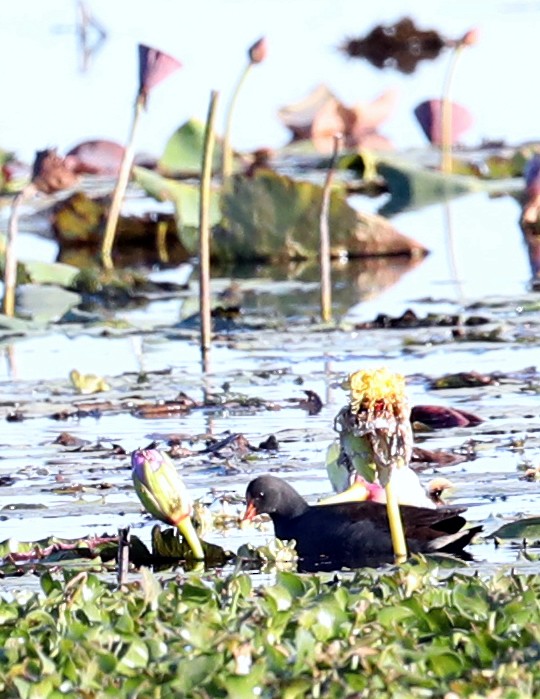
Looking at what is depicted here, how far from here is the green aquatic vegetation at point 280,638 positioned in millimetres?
3422

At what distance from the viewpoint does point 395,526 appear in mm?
4527

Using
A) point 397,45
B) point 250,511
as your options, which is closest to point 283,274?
point 250,511

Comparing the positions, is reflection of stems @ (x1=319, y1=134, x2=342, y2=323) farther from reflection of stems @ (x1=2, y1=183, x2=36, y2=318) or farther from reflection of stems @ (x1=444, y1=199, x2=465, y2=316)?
reflection of stems @ (x1=2, y1=183, x2=36, y2=318)

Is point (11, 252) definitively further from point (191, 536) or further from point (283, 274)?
point (191, 536)

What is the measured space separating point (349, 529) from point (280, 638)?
1143 millimetres

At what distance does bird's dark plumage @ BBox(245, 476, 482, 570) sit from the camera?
4770 mm

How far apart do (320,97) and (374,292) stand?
6.82m

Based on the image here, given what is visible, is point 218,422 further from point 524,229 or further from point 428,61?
point 428,61

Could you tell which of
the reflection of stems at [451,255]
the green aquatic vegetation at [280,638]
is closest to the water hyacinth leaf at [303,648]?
the green aquatic vegetation at [280,638]

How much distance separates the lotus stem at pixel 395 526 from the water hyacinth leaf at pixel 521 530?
1.31 ft

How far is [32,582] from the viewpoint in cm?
469

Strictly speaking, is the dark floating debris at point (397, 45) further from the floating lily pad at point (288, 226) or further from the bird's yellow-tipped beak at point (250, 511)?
the bird's yellow-tipped beak at point (250, 511)

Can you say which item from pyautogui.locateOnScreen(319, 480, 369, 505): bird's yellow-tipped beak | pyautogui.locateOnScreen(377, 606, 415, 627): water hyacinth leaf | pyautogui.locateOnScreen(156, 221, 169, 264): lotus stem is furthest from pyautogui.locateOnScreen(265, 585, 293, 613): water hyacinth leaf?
pyautogui.locateOnScreen(156, 221, 169, 264): lotus stem

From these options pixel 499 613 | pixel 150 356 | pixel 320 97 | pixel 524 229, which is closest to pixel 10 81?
pixel 320 97
